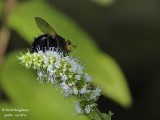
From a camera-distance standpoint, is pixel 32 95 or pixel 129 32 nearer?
pixel 32 95

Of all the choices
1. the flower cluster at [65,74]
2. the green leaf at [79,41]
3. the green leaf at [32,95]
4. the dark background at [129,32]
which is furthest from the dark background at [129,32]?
the flower cluster at [65,74]

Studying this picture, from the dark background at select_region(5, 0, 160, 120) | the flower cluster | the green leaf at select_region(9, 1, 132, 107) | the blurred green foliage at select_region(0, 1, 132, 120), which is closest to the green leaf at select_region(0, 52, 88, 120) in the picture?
the blurred green foliage at select_region(0, 1, 132, 120)

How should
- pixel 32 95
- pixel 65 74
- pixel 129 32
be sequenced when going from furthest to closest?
pixel 129 32 → pixel 32 95 → pixel 65 74

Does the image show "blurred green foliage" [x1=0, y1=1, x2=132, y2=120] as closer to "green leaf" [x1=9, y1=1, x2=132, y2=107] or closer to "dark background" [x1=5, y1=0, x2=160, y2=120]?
"green leaf" [x1=9, y1=1, x2=132, y2=107]

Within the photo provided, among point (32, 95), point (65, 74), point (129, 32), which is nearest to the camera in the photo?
point (65, 74)

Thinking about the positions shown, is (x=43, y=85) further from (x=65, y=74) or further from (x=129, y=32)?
(x=129, y=32)

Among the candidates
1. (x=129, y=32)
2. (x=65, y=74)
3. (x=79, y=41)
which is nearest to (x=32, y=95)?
(x=79, y=41)

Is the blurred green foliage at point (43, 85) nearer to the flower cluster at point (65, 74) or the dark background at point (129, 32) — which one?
the flower cluster at point (65, 74)
